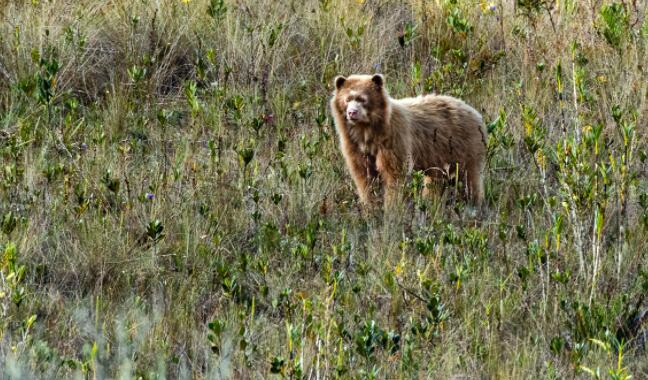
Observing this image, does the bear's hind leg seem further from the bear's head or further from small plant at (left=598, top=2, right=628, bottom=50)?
small plant at (left=598, top=2, right=628, bottom=50)

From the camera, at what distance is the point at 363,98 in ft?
22.8

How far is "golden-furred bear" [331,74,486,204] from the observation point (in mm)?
6980

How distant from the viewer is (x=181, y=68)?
→ 8133mm

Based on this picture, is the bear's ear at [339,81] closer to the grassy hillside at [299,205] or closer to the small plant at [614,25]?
the grassy hillside at [299,205]

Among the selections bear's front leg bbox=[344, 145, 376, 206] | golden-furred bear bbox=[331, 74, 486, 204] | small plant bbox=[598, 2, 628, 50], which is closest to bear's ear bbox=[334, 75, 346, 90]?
golden-furred bear bbox=[331, 74, 486, 204]

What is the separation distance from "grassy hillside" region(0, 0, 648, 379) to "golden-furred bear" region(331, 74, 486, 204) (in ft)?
0.54

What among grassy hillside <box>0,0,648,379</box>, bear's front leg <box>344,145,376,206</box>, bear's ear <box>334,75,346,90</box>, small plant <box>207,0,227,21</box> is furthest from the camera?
small plant <box>207,0,227,21</box>

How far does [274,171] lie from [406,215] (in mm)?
854

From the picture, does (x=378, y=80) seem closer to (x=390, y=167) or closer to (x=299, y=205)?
(x=390, y=167)

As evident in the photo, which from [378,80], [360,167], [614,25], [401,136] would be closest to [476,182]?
[401,136]

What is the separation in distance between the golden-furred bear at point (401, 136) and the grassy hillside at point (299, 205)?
163 millimetres

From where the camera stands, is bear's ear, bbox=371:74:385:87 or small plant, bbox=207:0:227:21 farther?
small plant, bbox=207:0:227:21

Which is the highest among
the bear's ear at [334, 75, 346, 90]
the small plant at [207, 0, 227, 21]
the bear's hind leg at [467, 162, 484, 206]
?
the small plant at [207, 0, 227, 21]

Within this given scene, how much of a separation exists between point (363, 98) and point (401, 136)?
37 cm
